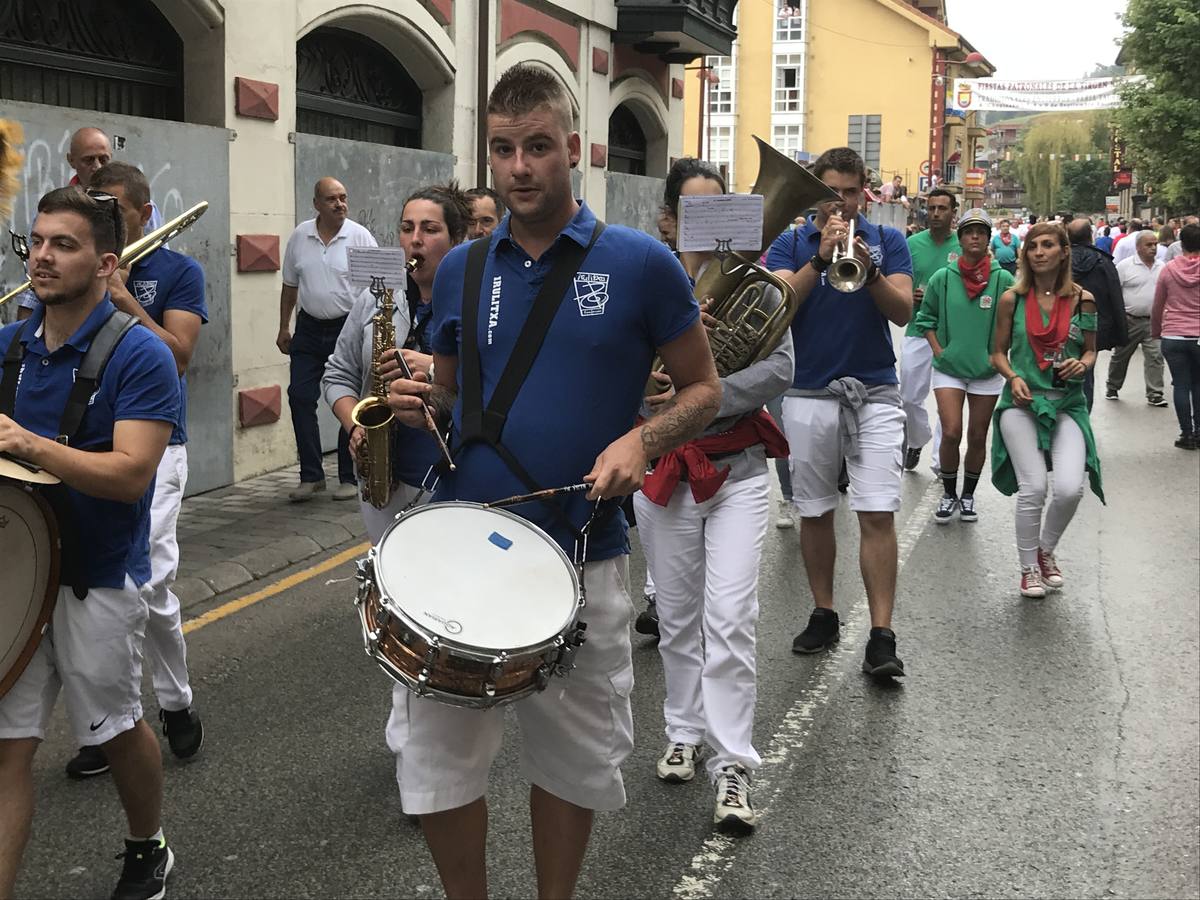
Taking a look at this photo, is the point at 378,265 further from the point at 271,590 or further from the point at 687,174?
the point at 271,590

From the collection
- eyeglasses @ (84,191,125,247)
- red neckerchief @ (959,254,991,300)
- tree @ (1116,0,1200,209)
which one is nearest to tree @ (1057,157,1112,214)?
tree @ (1116,0,1200,209)

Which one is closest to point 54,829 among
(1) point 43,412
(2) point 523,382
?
(1) point 43,412

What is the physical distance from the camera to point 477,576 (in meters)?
2.88

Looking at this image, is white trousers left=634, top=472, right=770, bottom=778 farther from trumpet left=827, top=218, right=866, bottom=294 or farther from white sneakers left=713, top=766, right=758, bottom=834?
trumpet left=827, top=218, right=866, bottom=294

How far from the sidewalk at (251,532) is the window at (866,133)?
1998 inches

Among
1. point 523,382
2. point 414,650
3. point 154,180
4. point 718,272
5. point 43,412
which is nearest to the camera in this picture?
point 414,650

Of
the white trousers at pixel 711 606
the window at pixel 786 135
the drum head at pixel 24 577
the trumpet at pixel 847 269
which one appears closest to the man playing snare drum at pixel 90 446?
the drum head at pixel 24 577

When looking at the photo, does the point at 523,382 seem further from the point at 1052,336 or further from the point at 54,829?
the point at 1052,336

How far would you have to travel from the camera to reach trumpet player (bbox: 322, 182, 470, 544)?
448cm

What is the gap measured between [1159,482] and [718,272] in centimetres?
757

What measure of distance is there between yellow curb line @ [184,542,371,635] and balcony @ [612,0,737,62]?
424 inches

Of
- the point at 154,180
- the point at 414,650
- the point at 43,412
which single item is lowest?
the point at 414,650

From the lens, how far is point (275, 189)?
10.0 m

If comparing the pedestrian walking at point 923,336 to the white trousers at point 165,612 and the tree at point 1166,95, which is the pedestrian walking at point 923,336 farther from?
the tree at point 1166,95
